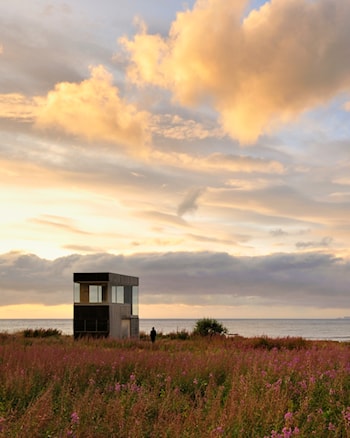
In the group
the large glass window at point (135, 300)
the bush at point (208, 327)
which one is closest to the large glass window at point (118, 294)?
the large glass window at point (135, 300)

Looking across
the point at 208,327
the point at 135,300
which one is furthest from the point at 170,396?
the point at 135,300

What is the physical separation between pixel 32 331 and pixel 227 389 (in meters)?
30.1

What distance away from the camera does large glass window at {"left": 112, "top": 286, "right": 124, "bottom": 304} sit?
38719 millimetres

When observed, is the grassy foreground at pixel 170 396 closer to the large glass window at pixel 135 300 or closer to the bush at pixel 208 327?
the bush at pixel 208 327

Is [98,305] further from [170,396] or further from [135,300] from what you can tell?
[170,396]

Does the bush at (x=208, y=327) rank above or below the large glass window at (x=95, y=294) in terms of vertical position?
below

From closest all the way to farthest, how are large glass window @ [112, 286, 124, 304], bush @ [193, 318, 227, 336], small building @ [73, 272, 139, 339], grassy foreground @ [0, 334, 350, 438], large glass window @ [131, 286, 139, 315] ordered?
grassy foreground @ [0, 334, 350, 438]
small building @ [73, 272, 139, 339]
bush @ [193, 318, 227, 336]
large glass window @ [112, 286, 124, 304]
large glass window @ [131, 286, 139, 315]

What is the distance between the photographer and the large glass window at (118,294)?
3872 centimetres

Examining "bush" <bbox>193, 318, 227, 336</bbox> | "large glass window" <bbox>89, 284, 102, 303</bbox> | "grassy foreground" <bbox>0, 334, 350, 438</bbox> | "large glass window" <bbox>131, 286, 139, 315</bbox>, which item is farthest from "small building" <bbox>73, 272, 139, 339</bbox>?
"grassy foreground" <bbox>0, 334, 350, 438</bbox>

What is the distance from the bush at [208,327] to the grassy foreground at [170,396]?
22.5 metres

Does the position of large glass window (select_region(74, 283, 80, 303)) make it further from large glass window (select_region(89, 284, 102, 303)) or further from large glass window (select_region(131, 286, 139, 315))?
large glass window (select_region(131, 286, 139, 315))

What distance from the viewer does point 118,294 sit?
39938mm

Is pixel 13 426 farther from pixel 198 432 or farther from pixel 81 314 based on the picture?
pixel 81 314

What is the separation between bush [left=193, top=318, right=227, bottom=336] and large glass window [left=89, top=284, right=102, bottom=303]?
6.75m
